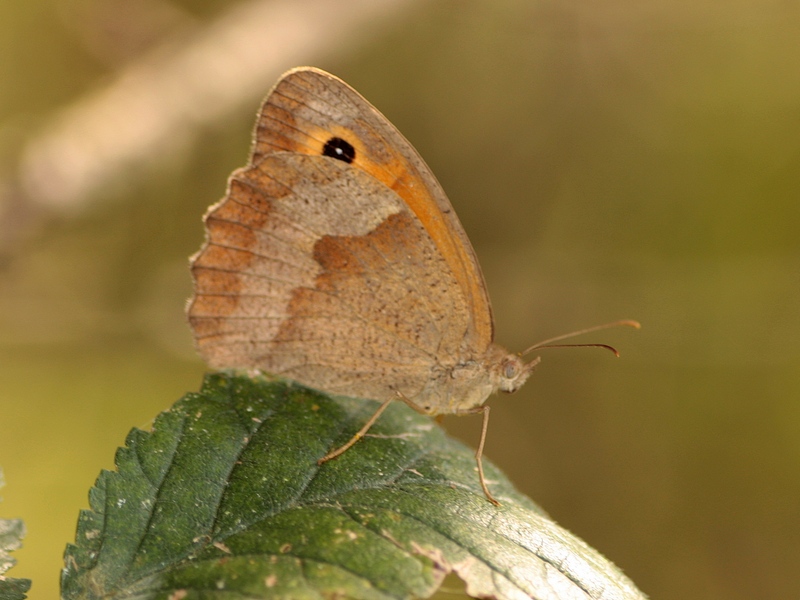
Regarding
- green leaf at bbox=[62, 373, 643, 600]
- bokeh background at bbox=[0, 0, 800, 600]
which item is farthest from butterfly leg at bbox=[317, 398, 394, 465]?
bokeh background at bbox=[0, 0, 800, 600]

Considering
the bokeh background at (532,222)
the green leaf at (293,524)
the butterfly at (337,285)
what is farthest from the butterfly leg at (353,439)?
the bokeh background at (532,222)

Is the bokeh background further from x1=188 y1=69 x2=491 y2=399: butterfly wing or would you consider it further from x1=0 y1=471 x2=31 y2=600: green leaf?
x1=0 y1=471 x2=31 y2=600: green leaf

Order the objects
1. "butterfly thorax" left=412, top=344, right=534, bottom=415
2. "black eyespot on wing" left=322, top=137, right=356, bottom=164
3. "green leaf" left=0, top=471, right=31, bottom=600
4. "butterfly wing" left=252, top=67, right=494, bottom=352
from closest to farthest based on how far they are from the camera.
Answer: "green leaf" left=0, top=471, right=31, bottom=600, "butterfly wing" left=252, top=67, right=494, bottom=352, "black eyespot on wing" left=322, top=137, right=356, bottom=164, "butterfly thorax" left=412, top=344, right=534, bottom=415

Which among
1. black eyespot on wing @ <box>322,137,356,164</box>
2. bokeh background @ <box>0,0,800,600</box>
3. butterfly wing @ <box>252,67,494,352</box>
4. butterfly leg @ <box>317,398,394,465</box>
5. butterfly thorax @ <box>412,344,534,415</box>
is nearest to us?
butterfly leg @ <box>317,398,394,465</box>

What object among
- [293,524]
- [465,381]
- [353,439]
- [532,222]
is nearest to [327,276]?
[465,381]

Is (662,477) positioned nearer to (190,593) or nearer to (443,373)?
(443,373)

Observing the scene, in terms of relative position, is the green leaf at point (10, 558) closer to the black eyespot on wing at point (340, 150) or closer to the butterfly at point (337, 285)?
the butterfly at point (337, 285)

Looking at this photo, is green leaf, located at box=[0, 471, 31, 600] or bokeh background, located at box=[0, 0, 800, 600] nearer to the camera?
green leaf, located at box=[0, 471, 31, 600]
